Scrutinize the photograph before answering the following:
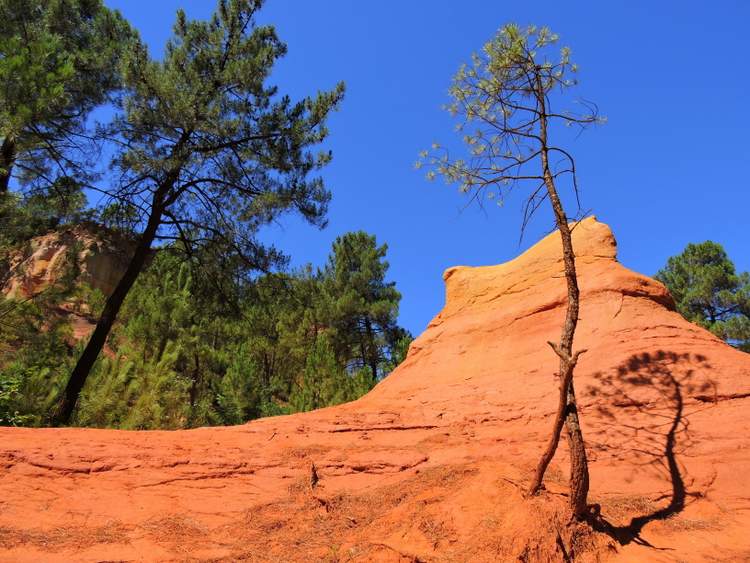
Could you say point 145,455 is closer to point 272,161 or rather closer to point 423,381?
point 423,381

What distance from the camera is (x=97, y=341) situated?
1109 centimetres

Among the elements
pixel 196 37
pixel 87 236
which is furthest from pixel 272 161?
pixel 87 236

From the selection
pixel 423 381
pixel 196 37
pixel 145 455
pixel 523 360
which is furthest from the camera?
pixel 196 37

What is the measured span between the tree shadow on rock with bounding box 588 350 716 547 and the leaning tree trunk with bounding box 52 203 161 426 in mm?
9910

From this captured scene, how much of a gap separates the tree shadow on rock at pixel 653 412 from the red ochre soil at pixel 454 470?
0.08ft

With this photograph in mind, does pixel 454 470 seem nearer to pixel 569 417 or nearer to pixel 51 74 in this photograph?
pixel 569 417

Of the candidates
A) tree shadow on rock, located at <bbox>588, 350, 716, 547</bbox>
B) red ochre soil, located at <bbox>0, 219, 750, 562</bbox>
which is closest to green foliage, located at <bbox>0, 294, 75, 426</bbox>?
red ochre soil, located at <bbox>0, 219, 750, 562</bbox>

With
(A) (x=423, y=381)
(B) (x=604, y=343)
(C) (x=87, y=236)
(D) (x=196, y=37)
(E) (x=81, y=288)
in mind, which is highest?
(D) (x=196, y=37)

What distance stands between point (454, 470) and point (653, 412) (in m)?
3.09

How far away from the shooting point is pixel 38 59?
339 inches

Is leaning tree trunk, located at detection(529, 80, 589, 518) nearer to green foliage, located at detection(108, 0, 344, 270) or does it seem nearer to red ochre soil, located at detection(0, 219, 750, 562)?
red ochre soil, located at detection(0, 219, 750, 562)

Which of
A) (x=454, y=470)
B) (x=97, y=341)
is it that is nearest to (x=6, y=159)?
(x=97, y=341)

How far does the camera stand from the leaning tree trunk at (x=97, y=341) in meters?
10.5

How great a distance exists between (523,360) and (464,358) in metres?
1.36
